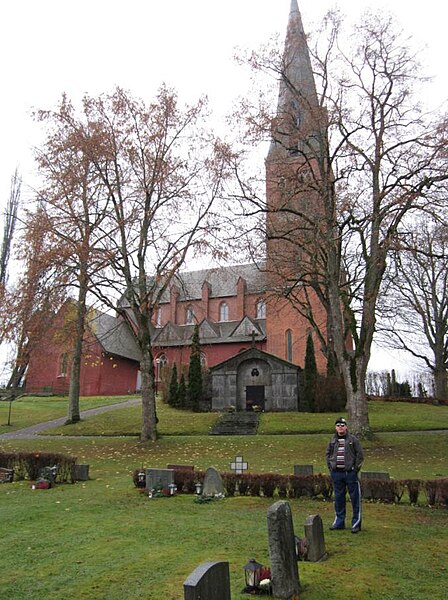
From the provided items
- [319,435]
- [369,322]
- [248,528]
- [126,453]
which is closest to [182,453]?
[126,453]

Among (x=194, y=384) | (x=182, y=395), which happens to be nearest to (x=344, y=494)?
(x=194, y=384)

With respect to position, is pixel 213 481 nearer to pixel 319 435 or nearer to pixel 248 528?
pixel 248 528

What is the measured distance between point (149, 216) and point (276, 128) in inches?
269

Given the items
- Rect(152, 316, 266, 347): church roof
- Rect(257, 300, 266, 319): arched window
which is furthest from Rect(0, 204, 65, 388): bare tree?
Rect(257, 300, 266, 319): arched window

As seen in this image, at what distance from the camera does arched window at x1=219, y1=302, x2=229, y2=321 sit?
54.4m

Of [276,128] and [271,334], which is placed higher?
[276,128]

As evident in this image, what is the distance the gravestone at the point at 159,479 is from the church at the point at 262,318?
35.4 ft

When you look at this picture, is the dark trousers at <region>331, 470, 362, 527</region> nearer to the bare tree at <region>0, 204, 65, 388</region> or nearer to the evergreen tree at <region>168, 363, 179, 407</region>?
the bare tree at <region>0, 204, 65, 388</region>

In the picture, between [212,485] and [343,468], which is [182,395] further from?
[343,468]

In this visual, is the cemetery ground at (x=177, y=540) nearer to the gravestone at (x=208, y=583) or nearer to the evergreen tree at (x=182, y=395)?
the gravestone at (x=208, y=583)

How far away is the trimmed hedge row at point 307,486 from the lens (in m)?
→ 9.66

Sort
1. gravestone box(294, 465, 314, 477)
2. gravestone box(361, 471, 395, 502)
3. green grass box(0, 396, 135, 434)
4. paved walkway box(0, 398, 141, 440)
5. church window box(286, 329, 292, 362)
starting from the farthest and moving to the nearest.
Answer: church window box(286, 329, 292, 362)
green grass box(0, 396, 135, 434)
paved walkway box(0, 398, 141, 440)
gravestone box(294, 465, 314, 477)
gravestone box(361, 471, 395, 502)

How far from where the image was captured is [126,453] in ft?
64.7

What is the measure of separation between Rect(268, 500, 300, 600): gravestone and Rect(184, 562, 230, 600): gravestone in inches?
42.5
